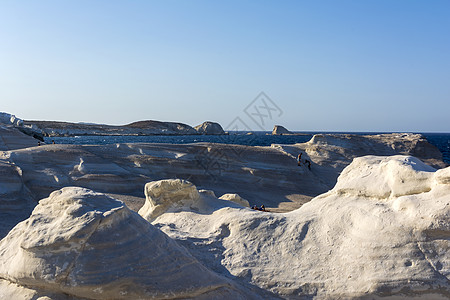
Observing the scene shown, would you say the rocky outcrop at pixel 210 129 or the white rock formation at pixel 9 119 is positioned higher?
the rocky outcrop at pixel 210 129

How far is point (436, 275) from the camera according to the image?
16.2 ft

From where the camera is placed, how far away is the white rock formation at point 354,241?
197 inches

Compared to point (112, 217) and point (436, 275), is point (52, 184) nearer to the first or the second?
point (112, 217)

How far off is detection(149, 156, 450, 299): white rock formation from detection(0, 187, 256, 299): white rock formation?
857 millimetres

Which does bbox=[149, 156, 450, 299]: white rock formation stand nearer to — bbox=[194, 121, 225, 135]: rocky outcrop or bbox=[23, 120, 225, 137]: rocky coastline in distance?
bbox=[23, 120, 225, 137]: rocky coastline in distance

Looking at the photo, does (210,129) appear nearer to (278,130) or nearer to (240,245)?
(278,130)

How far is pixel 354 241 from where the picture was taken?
5.51 meters

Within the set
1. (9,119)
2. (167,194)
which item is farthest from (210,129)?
(167,194)

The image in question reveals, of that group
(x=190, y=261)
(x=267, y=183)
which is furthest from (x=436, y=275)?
(x=267, y=183)

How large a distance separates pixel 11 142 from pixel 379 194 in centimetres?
2293

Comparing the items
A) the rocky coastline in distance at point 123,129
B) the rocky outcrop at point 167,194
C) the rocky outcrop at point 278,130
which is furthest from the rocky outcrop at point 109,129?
the rocky outcrop at point 167,194

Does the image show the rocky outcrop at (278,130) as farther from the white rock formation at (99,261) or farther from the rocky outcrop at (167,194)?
the white rock formation at (99,261)

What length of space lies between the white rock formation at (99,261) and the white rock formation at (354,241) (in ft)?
2.81

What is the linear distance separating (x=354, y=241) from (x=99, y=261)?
3500mm
